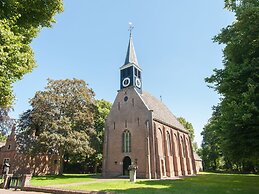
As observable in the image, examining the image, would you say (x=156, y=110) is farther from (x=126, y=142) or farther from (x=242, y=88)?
(x=242, y=88)

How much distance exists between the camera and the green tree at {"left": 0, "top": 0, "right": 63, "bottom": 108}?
24.8ft

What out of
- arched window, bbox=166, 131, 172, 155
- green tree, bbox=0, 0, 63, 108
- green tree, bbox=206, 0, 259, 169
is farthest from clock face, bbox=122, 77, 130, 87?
green tree, bbox=0, 0, 63, 108

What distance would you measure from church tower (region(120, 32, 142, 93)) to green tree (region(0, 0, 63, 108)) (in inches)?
888

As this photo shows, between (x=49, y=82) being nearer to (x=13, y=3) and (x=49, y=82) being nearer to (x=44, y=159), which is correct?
(x=44, y=159)

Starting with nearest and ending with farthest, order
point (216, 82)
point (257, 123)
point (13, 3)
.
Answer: point (13, 3) < point (257, 123) < point (216, 82)

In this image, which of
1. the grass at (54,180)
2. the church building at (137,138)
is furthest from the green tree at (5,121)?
the church building at (137,138)

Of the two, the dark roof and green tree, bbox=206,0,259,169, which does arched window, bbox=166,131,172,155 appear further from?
green tree, bbox=206,0,259,169

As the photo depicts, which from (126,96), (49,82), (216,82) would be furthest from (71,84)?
(216,82)

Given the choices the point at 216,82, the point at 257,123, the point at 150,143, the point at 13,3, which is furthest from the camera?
the point at 150,143

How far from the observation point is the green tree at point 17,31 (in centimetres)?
757

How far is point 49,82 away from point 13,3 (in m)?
23.8

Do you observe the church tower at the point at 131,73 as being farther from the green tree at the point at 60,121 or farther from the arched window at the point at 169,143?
the arched window at the point at 169,143

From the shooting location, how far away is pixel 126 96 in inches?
1287

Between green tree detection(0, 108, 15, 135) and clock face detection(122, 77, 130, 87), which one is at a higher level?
clock face detection(122, 77, 130, 87)
